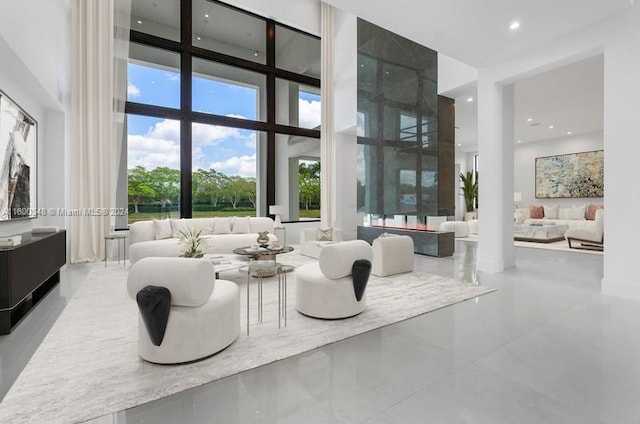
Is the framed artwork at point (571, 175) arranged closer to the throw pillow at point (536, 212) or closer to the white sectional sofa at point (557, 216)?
the white sectional sofa at point (557, 216)

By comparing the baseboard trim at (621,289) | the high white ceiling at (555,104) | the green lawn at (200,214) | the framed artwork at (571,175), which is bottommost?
the baseboard trim at (621,289)

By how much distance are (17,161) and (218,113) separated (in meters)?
4.37

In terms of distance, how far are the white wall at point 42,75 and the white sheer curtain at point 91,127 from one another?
205mm

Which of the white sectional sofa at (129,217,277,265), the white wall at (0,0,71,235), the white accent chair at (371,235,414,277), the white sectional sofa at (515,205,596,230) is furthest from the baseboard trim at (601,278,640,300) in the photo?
the white wall at (0,0,71,235)

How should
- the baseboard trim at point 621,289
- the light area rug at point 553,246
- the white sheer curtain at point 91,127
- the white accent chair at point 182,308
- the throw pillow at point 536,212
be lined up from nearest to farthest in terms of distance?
the white accent chair at point 182,308 < the baseboard trim at point 621,289 < the white sheer curtain at point 91,127 < the light area rug at point 553,246 < the throw pillow at point 536,212

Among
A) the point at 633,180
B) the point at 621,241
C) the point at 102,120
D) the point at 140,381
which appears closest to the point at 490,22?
the point at 633,180

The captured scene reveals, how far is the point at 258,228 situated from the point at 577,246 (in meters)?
7.61

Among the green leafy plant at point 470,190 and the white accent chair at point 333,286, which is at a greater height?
the green leafy plant at point 470,190

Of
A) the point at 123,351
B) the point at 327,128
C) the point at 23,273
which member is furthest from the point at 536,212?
the point at 23,273

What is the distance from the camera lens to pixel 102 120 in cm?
610

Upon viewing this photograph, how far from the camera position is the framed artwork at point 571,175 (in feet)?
33.2

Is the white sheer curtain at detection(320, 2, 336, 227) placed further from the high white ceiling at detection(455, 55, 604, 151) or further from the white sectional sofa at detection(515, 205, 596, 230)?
the white sectional sofa at detection(515, 205, 596, 230)

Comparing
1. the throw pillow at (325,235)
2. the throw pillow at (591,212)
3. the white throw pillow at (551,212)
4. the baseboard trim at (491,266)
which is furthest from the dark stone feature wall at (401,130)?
the white throw pillow at (551,212)

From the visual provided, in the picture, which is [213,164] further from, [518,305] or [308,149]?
[518,305]
